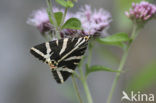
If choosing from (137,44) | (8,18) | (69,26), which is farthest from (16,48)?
(69,26)

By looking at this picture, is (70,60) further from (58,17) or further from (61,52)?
(58,17)

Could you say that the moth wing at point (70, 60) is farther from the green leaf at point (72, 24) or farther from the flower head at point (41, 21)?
the flower head at point (41, 21)

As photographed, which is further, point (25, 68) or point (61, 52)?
point (25, 68)

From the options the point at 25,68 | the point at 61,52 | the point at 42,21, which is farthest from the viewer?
the point at 25,68

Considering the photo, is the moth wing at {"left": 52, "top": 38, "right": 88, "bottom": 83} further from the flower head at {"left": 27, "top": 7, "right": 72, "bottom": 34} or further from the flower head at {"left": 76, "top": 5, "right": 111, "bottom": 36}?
the flower head at {"left": 27, "top": 7, "right": 72, "bottom": 34}

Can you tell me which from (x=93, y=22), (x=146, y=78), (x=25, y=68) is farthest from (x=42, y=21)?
(x=25, y=68)

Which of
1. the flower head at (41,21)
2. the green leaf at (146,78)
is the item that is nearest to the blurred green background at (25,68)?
the green leaf at (146,78)
